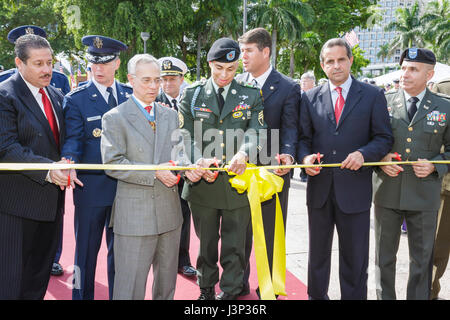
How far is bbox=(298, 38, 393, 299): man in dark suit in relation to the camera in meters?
2.80

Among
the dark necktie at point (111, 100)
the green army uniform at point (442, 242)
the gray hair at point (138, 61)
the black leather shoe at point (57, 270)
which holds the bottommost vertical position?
the black leather shoe at point (57, 270)

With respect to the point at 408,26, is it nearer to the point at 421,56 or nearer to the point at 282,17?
the point at 282,17

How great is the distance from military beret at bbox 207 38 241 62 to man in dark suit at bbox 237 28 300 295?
372 mm

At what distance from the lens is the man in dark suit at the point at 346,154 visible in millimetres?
2801

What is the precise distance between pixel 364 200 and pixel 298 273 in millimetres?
1321

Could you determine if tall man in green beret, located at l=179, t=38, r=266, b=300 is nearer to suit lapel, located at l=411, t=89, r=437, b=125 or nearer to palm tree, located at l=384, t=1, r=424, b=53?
suit lapel, located at l=411, t=89, r=437, b=125

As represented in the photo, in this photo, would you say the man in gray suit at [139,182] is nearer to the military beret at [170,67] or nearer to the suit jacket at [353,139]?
the suit jacket at [353,139]

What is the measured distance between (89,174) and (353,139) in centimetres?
215

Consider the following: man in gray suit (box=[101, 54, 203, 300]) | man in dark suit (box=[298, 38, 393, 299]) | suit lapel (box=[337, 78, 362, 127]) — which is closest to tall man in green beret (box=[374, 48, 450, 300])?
man in dark suit (box=[298, 38, 393, 299])

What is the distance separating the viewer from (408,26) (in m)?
48.0

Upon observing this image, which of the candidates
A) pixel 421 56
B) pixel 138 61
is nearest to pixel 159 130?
pixel 138 61

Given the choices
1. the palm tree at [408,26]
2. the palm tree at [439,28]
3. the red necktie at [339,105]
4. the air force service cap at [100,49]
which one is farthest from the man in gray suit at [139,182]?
the palm tree at [408,26]

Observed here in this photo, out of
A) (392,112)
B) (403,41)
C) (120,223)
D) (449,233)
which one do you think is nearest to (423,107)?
(392,112)

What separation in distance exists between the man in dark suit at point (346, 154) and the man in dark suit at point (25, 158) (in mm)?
1969
